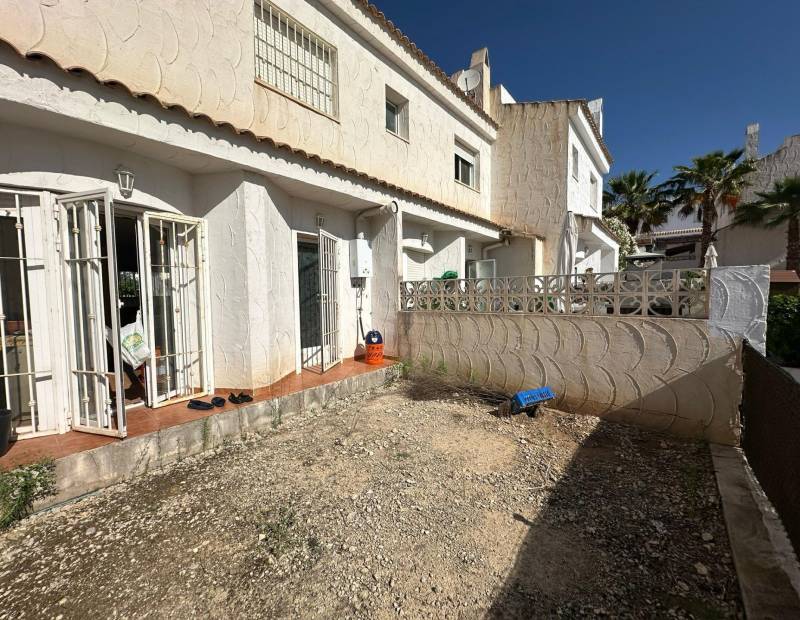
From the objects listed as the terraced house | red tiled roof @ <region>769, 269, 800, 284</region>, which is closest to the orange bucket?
the terraced house

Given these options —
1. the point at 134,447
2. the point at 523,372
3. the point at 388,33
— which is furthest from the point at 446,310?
the point at 388,33

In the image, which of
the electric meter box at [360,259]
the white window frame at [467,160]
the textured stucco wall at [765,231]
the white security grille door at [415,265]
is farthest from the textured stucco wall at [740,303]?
the textured stucco wall at [765,231]

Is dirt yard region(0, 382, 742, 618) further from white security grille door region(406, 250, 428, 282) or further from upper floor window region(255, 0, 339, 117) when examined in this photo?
upper floor window region(255, 0, 339, 117)

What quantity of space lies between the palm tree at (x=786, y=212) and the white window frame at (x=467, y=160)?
660 inches

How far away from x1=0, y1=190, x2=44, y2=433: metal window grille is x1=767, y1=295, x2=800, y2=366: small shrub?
14084 mm

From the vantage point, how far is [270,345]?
5680 mm

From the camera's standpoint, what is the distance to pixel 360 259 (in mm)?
7637

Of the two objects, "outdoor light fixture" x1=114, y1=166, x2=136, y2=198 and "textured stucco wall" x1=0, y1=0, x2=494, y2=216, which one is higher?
"textured stucco wall" x1=0, y1=0, x2=494, y2=216

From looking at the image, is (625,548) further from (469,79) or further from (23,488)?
(469,79)

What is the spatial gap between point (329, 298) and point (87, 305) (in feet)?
11.9

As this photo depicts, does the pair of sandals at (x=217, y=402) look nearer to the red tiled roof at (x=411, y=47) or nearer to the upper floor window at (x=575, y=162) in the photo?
the red tiled roof at (x=411, y=47)

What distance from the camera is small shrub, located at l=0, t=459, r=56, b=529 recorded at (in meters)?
2.99

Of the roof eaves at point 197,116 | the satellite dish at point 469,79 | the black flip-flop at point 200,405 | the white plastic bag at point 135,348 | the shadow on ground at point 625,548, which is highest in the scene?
the satellite dish at point 469,79

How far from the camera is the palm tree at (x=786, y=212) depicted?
1747 cm
